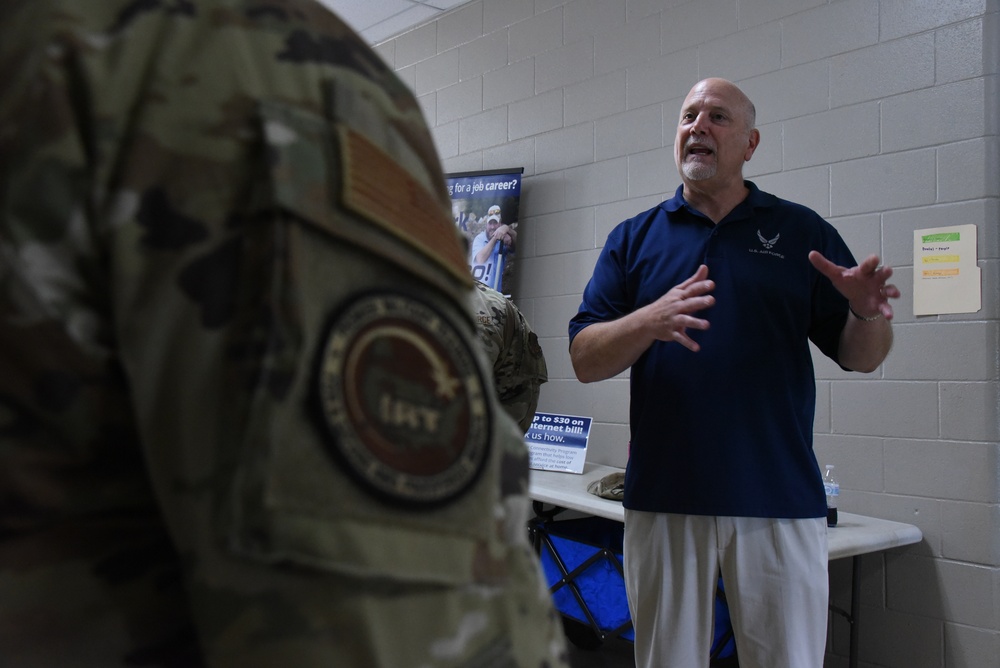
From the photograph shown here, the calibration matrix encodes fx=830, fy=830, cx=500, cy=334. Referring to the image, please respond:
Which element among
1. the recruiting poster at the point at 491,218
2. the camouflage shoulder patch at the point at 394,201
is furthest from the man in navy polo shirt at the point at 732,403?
the recruiting poster at the point at 491,218

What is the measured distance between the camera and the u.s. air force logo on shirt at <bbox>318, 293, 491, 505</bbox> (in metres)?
0.41

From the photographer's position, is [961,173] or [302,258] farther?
[961,173]

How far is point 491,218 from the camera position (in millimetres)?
4234

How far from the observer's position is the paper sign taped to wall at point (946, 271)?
2.62m

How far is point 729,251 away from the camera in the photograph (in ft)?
6.79

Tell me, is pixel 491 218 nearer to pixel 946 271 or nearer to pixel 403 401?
pixel 946 271

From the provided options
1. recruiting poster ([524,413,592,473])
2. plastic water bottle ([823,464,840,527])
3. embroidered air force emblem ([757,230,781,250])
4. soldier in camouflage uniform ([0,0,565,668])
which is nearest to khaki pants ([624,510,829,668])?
plastic water bottle ([823,464,840,527])

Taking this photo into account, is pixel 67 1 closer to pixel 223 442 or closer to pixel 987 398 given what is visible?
pixel 223 442

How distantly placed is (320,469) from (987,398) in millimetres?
2701

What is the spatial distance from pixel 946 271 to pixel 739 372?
45.6 inches

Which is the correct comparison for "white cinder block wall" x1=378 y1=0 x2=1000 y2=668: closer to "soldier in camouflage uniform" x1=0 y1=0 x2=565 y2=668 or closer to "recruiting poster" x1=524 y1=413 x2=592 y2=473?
"recruiting poster" x1=524 y1=413 x2=592 y2=473

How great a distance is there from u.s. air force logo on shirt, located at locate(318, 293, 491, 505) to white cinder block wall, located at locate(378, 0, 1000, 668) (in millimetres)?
2618

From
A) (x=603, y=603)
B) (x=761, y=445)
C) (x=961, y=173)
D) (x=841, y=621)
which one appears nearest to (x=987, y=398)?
(x=961, y=173)

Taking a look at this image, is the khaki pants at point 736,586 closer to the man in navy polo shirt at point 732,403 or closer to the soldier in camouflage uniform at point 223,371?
the man in navy polo shirt at point 732,403
